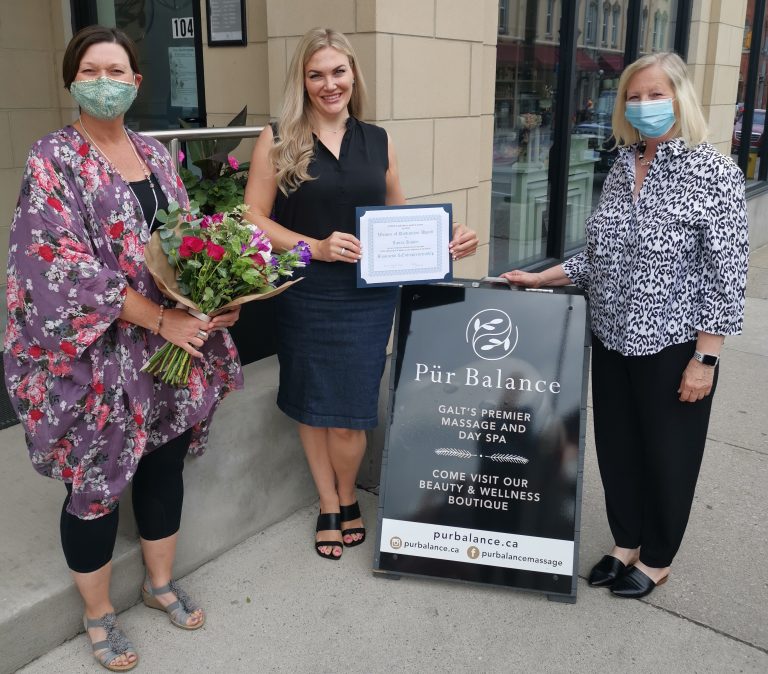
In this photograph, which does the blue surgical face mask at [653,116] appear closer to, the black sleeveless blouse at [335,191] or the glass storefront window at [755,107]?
the black sleeveless blouse at [335,191]

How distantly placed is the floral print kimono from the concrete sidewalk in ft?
2.33

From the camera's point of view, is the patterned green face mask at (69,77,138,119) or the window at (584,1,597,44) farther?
the window at (584,1,597,44)

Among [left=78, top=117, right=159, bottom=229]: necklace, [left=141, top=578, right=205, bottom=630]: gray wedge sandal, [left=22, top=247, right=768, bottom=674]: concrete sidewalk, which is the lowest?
[left=22, top=247, right=768, bottom=674]: concrete sidewalk

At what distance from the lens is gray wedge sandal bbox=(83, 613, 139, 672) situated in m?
2.62

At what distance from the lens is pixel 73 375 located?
2.31 m

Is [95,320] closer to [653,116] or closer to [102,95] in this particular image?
[102,95]

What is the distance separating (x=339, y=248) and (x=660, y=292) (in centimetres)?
112

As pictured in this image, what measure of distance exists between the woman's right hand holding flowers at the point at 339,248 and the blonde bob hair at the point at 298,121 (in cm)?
25

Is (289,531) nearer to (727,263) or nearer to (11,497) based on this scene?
(11,497)

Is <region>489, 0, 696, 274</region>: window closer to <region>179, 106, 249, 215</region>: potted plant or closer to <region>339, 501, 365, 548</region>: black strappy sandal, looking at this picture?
<region>179, 106, 249, 215</region>: potted plant

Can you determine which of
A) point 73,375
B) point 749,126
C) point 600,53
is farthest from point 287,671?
point 749,126

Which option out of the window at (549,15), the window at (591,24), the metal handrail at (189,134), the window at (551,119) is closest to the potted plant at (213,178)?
the metal handrail at (189,134)

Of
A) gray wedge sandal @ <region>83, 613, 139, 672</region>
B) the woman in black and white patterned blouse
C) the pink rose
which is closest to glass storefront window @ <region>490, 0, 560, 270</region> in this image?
the woman in black and white patterned blouse

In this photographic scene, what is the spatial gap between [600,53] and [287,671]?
608 centimetres
